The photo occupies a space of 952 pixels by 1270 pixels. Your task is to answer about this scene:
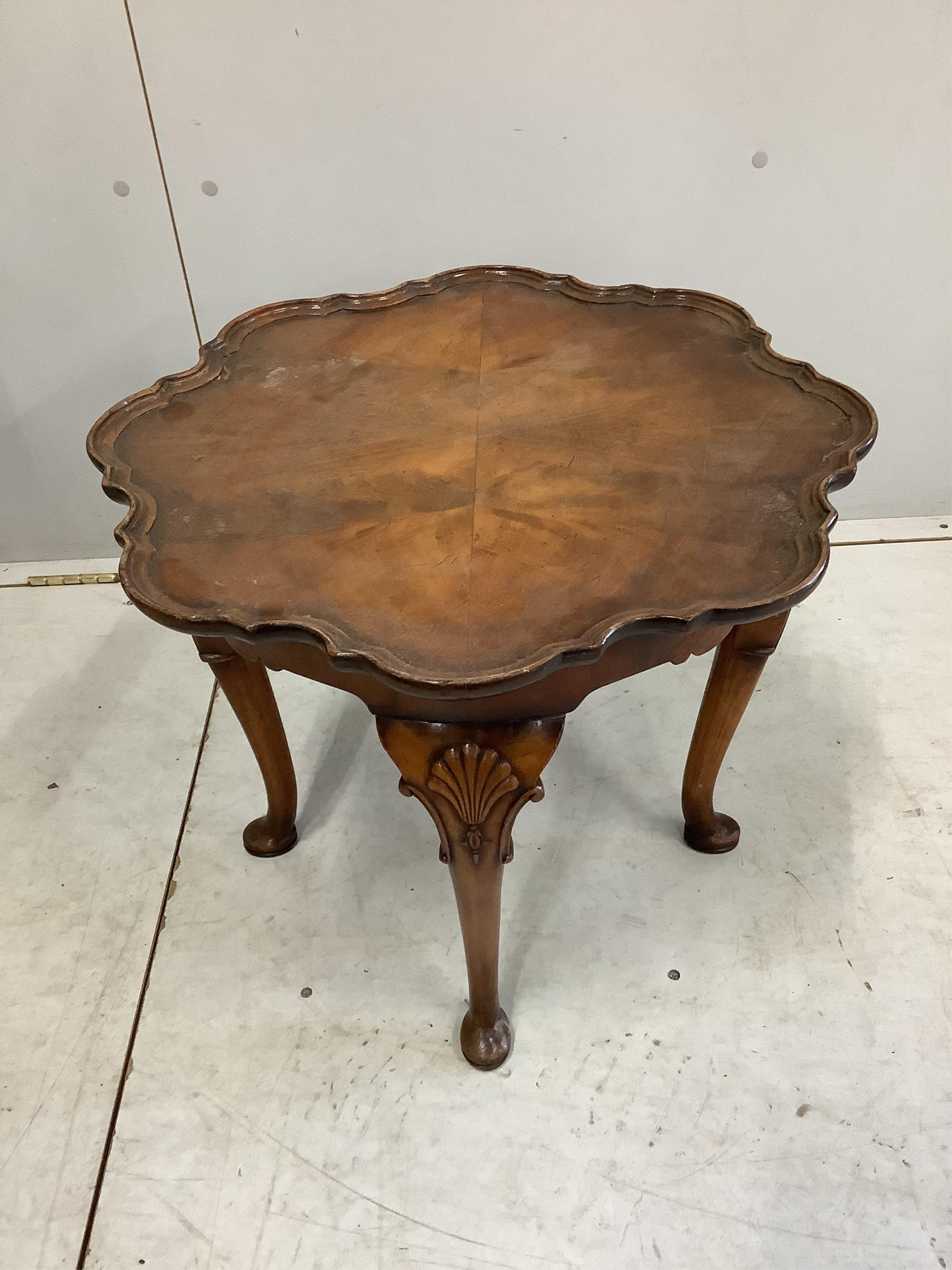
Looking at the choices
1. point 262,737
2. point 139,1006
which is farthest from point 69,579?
point 139,1006

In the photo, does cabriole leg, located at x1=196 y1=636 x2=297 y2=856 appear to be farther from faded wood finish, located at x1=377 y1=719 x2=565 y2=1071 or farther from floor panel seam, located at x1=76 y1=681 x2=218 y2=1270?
faded wood finish, located at x1=377 y1=719 x2=565 y2=1071

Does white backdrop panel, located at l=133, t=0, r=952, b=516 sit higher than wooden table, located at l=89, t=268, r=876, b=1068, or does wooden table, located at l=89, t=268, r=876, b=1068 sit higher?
white backdrop panel, located at l=133, t=0, r=952, b=516

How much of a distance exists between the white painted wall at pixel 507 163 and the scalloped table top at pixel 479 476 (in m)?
0.38

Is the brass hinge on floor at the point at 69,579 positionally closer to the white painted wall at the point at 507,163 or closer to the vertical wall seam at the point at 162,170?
the white painted wall at the point at 507,163

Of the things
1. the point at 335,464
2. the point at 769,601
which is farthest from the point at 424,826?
the point at 769,601

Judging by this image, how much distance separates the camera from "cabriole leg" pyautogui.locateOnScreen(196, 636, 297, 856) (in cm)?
130

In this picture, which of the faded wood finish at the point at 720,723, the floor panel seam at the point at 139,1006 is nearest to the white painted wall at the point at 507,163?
the floor panel seam at the point at 139,1006

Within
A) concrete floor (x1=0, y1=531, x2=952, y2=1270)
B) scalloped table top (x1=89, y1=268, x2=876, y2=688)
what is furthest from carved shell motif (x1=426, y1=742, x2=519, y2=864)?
concrete floor (x1=0, y1=531, x2=952, y2=1270)

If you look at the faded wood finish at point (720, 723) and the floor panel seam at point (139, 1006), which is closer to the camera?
the floor panel seam at point (139, 1006)

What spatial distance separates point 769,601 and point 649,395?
451mm

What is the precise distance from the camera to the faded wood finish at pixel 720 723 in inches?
50.0

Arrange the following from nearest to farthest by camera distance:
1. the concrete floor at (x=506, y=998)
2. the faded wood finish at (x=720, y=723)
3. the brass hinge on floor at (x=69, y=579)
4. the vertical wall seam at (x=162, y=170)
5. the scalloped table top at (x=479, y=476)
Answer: the scalloped table top at (x=479, y=476)
the concrete floor at (x=506, y=998)
the faded wood finish at (x=720, y=723)
the vertical wall seam at (x=162, y=170)
the brass hinge on floor at (x=69, y=579)

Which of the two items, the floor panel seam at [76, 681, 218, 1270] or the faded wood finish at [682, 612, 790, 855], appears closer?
the floor panel seam at [76, 681, 218, 1270]

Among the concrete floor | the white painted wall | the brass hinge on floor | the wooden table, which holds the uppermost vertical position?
the white painted wall
